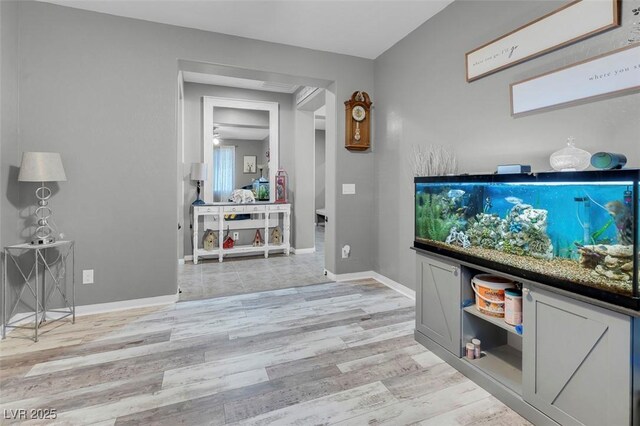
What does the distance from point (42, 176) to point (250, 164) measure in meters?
3.35

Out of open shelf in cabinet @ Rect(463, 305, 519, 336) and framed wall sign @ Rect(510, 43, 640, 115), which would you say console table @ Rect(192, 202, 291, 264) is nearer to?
open shelf in cabinet @ Rect(463, 305, 519, 336)

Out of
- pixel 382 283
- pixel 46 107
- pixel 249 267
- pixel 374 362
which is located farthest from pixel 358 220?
pixel 46 107

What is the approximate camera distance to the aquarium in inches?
46.6

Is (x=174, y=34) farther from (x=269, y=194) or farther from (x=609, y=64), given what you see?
(x=609, y=64)

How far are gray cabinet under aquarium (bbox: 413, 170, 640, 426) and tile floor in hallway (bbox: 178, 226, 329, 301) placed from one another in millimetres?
2111

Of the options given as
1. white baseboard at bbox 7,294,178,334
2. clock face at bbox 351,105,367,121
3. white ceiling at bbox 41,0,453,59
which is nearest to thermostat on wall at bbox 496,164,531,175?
white ceiling at bbox 41,0,453,59

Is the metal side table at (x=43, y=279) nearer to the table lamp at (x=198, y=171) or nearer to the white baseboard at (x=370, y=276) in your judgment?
the table lamp at (x=198, y=171)

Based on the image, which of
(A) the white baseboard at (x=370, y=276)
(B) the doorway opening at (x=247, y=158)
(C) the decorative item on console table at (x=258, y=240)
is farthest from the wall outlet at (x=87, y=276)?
(C) the decorative item on console table at (x=258, y=240)

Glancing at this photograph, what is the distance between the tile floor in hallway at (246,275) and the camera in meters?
3.57

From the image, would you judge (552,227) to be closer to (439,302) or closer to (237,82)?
(439,302)

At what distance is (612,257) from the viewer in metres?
1.22

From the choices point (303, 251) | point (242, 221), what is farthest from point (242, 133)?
point (303, 251)

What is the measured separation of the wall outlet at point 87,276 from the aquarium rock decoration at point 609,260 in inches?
142

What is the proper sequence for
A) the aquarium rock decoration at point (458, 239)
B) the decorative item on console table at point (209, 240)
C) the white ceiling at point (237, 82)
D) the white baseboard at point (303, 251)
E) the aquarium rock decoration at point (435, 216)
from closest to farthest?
the aquarium rock decoration at point (458, 239), the aquarium rock decoration at point (435, 216), the white ceiling at point (237, 82), the decorative item on console table at point (209, 240), the white baseboard at point (303, 251)
